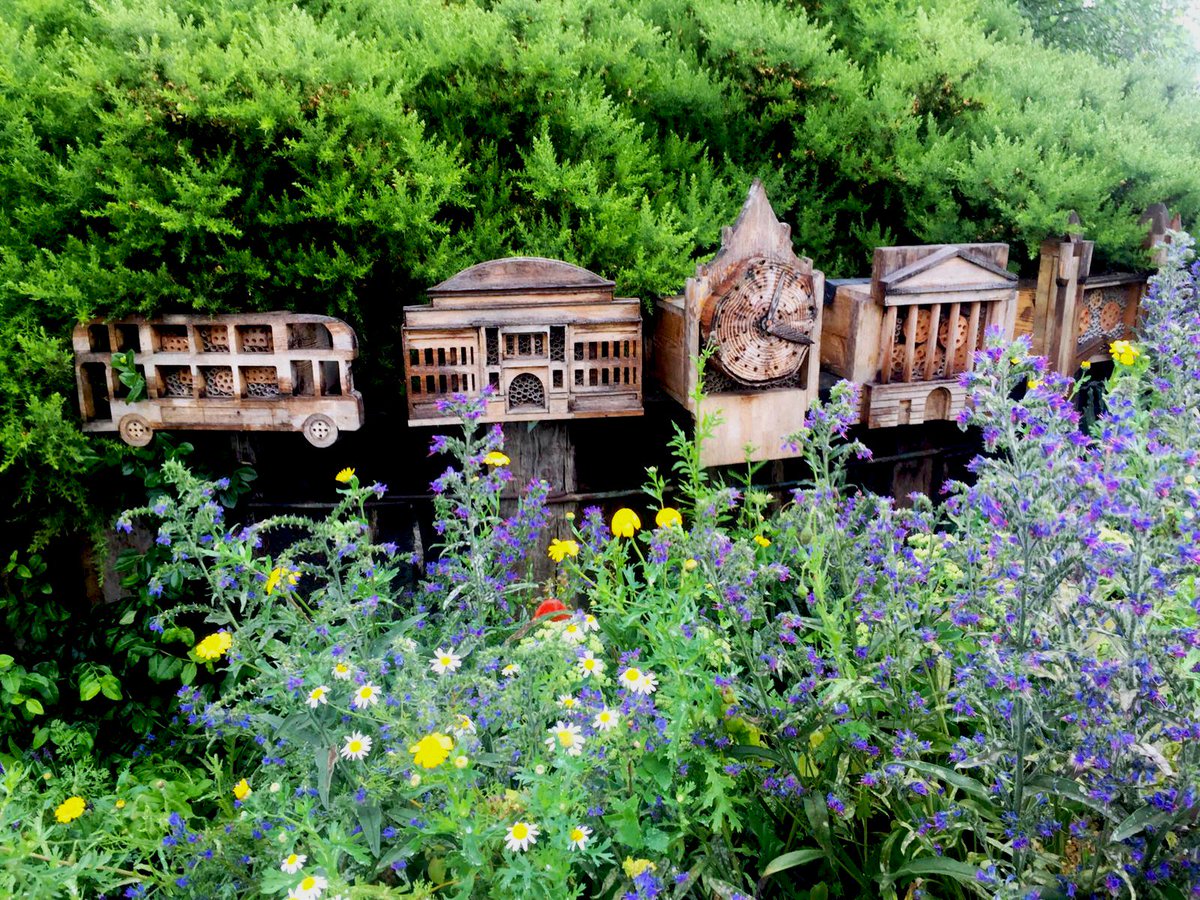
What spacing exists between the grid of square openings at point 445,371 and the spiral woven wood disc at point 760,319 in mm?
742

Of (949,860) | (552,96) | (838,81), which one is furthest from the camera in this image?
(838,81)

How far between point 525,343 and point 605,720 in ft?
4.63

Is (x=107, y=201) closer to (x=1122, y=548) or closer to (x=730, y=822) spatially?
(x=730, y=822)

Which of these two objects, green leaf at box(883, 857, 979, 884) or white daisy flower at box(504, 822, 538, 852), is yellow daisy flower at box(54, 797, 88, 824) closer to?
white daisy flower at box(504, 822, 538, 852)

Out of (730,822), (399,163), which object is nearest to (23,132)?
(399,163)

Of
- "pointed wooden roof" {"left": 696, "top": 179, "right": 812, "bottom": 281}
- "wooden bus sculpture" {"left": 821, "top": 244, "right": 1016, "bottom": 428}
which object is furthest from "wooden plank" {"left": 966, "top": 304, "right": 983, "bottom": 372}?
"pointed wooden roof" {"left": 696, "top": 179, "right": 812, "bottom": 281}

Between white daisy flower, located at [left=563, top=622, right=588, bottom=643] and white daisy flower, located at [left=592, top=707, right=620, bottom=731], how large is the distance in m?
0.15

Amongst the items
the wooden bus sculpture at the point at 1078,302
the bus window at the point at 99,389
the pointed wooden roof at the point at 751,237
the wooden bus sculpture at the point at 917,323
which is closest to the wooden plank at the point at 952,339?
the wooden bus sculpture at the point at 917,323

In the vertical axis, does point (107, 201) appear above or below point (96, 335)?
above

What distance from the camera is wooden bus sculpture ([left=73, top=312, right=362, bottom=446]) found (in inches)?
113

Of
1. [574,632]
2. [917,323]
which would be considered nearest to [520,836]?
[574,632]

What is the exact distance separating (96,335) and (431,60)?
1.45 metres

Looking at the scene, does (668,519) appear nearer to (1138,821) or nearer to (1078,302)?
(1138,821)

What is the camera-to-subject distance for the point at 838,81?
389 cm
